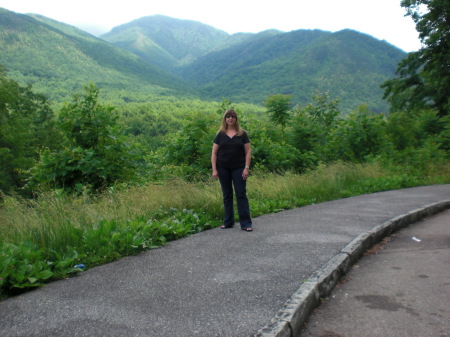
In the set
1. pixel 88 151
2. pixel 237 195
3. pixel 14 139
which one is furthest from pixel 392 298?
pixel 14 139

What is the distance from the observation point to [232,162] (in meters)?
6.75

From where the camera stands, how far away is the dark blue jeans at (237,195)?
6.67m

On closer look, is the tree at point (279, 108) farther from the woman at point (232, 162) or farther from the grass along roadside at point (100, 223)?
the woman at point (232, 162)

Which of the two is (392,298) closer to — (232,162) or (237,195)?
(237,195)

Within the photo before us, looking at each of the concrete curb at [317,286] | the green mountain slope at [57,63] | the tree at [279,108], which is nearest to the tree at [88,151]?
the concrete curb at [317,286]

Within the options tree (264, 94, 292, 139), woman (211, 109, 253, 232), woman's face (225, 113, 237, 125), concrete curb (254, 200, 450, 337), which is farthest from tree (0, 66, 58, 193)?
concrete curb (254, 200, 450, 337)

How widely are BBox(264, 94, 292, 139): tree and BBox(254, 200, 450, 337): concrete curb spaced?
470 inches

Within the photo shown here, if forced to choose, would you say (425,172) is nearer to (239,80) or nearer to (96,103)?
(96,103)

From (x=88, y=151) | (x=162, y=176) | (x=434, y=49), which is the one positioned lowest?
(x=162, y=176)

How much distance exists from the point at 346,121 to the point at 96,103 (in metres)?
14.6

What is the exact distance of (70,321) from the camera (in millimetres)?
3219

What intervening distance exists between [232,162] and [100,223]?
2.43m

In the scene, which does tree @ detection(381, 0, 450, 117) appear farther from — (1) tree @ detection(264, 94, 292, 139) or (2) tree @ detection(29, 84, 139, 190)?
(2) tree @ detection(29, 84, 139, 190)

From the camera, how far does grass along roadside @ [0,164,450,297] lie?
4176 millimetres
